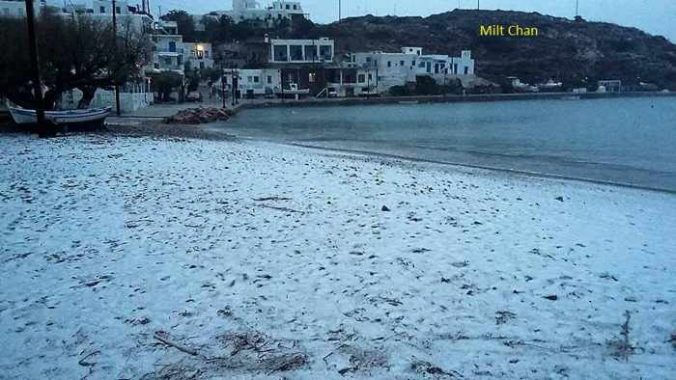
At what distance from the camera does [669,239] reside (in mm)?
7168

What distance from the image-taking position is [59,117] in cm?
2078

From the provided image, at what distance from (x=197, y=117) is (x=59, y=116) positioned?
57.8 feet

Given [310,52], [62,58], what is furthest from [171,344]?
[310,52]

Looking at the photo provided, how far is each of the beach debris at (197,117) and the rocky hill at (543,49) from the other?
302 ft

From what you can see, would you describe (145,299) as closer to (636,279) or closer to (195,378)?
(195,378)

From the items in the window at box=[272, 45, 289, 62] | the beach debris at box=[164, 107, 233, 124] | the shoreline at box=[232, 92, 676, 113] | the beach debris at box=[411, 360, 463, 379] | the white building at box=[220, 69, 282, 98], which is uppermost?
the window at box=[272, 45, 289, 62]

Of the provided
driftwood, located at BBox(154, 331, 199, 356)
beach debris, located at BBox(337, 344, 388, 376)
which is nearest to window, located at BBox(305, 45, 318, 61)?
driftwood, located at BBox(154, 331, 199, 356)

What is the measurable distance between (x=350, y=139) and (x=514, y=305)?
1027 inches

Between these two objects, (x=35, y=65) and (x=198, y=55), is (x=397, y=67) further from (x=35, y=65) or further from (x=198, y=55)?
(x=35, y=65)

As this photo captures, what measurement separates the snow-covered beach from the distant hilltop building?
452 feet

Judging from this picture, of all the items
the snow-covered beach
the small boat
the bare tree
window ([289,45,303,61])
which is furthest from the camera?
window ([289,45,303,61])

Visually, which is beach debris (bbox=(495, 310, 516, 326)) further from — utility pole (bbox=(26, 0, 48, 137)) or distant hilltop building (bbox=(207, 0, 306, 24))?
distant hilltop building (bbox=(207, 0, 306, 24))

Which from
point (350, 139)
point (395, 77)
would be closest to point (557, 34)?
point (395, 77)

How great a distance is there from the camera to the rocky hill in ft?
481
